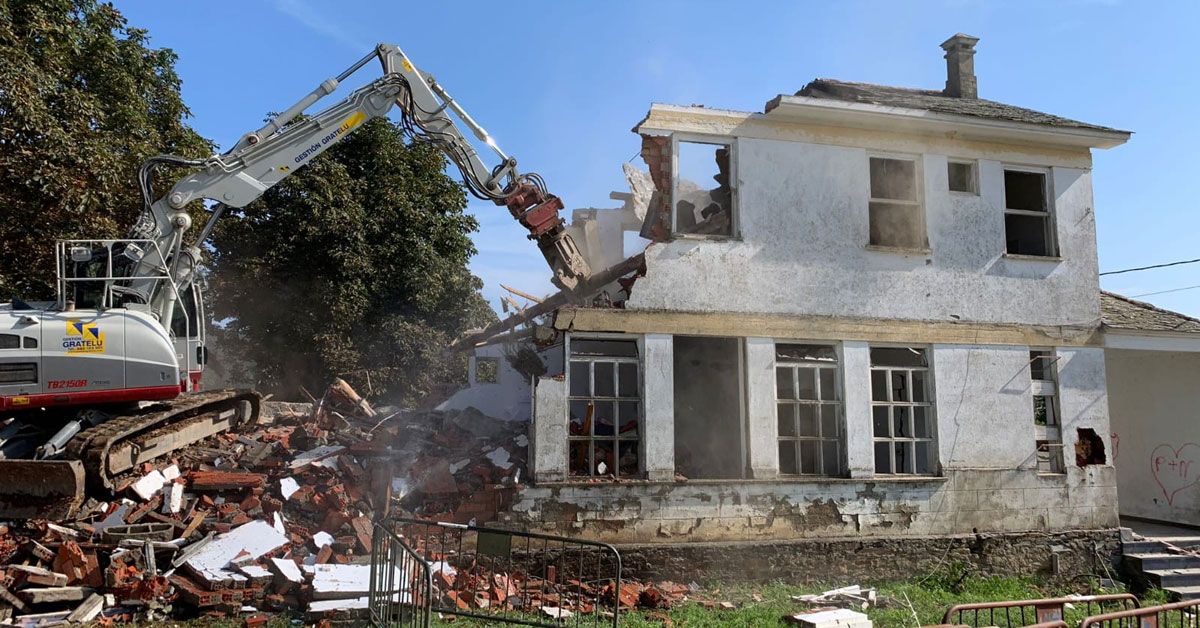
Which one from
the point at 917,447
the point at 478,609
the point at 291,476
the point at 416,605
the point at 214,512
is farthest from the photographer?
the point at 917,447

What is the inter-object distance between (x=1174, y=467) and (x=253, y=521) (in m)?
14.7

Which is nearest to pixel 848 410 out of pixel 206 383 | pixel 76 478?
pixel 76 478

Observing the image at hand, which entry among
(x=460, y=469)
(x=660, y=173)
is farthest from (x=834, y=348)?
(x=460, y=469)

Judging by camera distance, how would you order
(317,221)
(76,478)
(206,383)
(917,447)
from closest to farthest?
(76,478) → (917,447) → (317,221) → (206,383)

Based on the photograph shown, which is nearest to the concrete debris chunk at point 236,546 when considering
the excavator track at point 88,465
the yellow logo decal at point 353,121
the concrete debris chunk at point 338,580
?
the concrete debris chunk at point 338,580

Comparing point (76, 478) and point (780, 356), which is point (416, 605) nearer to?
point (76, 478)

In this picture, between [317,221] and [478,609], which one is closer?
[478,609]

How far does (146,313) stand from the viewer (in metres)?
10.6

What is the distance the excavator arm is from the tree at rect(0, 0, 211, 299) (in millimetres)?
1765

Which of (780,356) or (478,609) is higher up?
(780,356)

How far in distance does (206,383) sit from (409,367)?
46.9 feet

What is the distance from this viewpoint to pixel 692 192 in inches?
439

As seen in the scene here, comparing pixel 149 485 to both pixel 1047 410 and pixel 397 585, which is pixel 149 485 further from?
pixel 1047 410

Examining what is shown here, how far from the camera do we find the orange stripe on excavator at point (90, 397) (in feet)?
32.1
